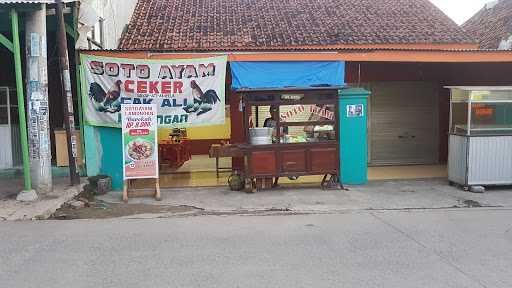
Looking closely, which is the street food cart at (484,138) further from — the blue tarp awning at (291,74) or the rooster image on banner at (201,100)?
the rooster image on banner at (201,100)

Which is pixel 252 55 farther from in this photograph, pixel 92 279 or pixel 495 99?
pixel 92 279

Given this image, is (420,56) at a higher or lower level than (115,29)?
lower

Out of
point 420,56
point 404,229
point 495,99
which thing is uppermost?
point 420,56

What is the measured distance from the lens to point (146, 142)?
1028cm

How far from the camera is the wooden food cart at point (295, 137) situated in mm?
10836

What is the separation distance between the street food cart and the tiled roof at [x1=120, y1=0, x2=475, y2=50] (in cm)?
424

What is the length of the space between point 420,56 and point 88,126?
7574 mm

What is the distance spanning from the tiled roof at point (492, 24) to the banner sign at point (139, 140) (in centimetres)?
1223

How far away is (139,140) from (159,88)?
1427 mm

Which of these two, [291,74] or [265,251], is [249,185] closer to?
[291,74]

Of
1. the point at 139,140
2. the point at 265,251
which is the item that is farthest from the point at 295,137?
the point at 265,251

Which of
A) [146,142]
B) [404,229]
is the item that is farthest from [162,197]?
[404,229]

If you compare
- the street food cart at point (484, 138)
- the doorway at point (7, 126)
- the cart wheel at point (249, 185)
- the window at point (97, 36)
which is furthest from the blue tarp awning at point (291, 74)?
the doorway at point (7, 126)

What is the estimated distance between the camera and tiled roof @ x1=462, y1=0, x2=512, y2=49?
18.8 meters
